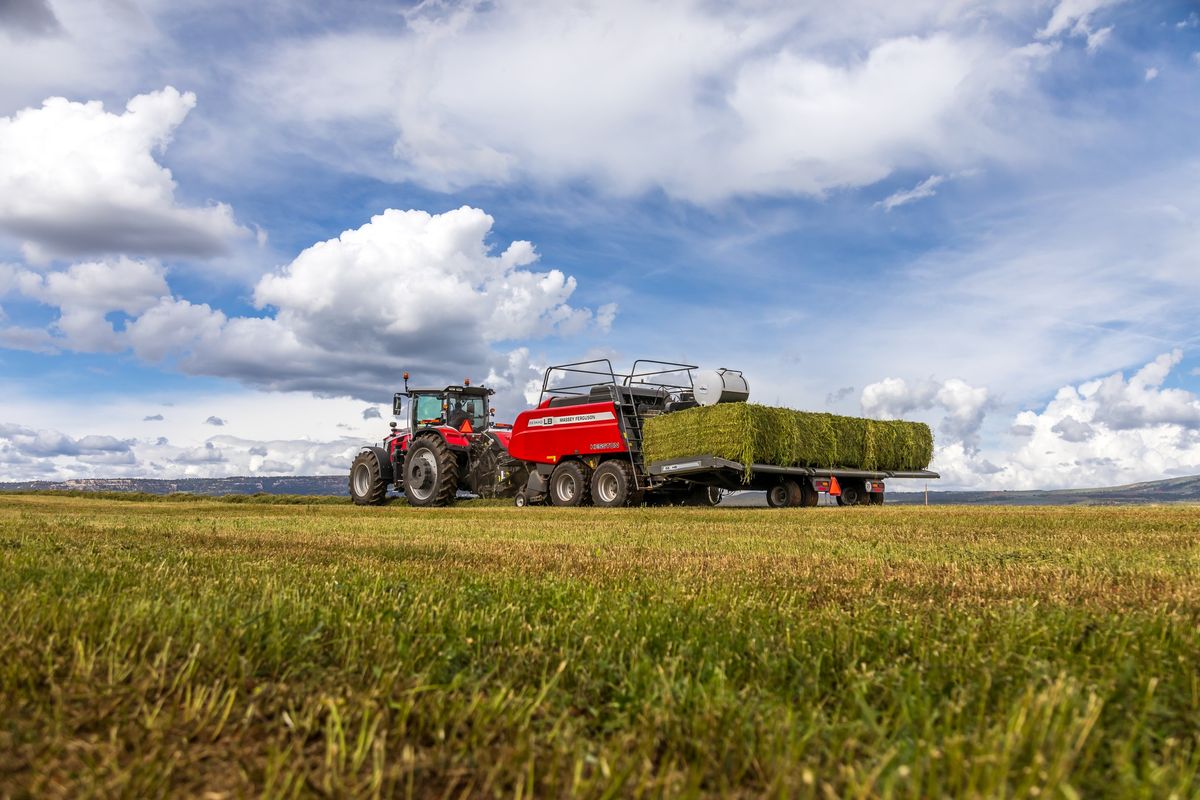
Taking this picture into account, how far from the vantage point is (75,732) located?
1973mm

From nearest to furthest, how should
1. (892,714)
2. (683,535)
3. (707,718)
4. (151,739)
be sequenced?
(151,739) → (707,718) → (892,714) → (683,535)

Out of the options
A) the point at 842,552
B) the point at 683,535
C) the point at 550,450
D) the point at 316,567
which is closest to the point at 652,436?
the point at 550,450

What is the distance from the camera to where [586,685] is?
97.3 inches

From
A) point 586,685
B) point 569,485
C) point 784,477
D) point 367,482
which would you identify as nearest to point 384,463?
point 367,482

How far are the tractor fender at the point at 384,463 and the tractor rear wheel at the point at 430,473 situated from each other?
3.78ft

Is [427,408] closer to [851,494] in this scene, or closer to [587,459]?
[587,459]

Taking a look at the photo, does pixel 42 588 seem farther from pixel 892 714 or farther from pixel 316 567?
pixel 892 714

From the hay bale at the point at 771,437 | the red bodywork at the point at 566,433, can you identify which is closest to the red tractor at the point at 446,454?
the red bodywork at the point at 566,433

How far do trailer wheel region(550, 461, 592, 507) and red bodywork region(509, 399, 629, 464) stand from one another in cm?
30

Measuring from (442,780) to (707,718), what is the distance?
0.64m

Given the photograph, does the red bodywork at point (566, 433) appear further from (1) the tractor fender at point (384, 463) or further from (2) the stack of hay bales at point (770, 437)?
(1) the tractor fender at point (384, 463)

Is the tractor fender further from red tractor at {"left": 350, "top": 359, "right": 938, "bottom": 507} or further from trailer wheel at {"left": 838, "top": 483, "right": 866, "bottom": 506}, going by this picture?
trailer wheel at {"left": 838, "top": 483, "right": 866, "bottom": 506}

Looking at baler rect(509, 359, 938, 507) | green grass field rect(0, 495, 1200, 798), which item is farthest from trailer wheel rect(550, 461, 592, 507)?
green grass field rect(0, 495, 1200, 798)

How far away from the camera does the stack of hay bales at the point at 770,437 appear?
54.9 ft
